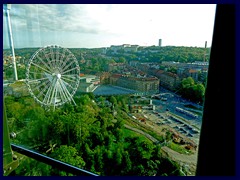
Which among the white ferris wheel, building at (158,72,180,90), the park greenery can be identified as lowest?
the park greenery

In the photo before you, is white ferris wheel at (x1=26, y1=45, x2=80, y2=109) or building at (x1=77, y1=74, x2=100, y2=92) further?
white ferris wheel at (x1=26, y1=45, x2=80, y2=109)

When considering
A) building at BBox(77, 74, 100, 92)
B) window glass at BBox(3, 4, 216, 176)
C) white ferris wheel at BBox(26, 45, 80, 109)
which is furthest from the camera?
white ferris wheel at BBox(26, 45, 80, 109)

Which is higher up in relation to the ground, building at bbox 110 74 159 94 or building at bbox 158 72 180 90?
building at bbox 158 72 180 90

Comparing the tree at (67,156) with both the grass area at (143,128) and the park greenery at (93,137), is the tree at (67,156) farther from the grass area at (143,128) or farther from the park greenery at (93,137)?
the grass area at (143,128)

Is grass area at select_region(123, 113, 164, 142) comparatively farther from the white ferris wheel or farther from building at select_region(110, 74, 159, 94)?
the white ferris wheel

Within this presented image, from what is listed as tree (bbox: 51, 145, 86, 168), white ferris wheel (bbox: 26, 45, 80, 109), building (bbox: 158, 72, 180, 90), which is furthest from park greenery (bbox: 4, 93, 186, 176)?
building (bbox: 158, 72, 180, 90)

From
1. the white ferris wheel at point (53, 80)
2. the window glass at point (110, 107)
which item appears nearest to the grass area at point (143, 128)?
the window glass at point (110, 107)

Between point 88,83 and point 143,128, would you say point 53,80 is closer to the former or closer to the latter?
point 88,83

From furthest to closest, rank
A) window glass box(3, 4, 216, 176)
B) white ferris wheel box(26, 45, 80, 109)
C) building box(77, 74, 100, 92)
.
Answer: white ferris wheel box(26, 45, 80, 109)
building box(77, 74, 100, 92)
window glass box(3, 4, 216, 176)

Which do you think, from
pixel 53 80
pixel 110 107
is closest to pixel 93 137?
pixel 110 107
